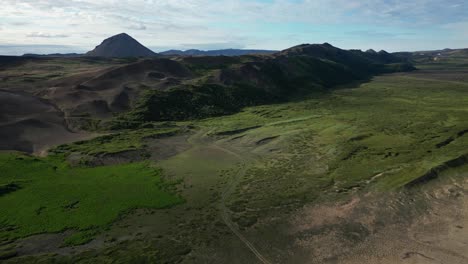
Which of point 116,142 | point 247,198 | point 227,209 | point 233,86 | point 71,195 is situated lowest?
point 227,209

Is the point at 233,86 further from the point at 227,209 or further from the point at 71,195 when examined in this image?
the point at 227,209

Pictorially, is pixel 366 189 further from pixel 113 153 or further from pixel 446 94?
pixel 446 94

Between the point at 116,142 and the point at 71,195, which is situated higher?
the point at 116,142

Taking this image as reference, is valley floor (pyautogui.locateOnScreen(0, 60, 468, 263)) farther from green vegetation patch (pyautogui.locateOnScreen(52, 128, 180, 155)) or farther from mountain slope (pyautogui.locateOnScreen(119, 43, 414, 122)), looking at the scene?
mountain slope (pyautogui.locateOnScreen(119, 43, 414, 122))

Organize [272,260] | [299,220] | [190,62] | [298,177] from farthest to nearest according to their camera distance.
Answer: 1. [190,62]
2. [298,177]
3. [299,220]
4. [272,260]

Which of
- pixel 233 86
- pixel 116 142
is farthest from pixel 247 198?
pixel 233 86

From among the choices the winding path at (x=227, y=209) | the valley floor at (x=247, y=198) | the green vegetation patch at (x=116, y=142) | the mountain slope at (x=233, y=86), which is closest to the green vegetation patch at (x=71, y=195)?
the valley floor at (x=247, y=198)

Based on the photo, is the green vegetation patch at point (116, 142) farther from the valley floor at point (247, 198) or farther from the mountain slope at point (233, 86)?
the mountain slope at point (233, 86)

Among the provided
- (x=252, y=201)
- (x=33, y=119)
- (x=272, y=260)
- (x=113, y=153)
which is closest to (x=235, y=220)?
(x=252, y=201)
